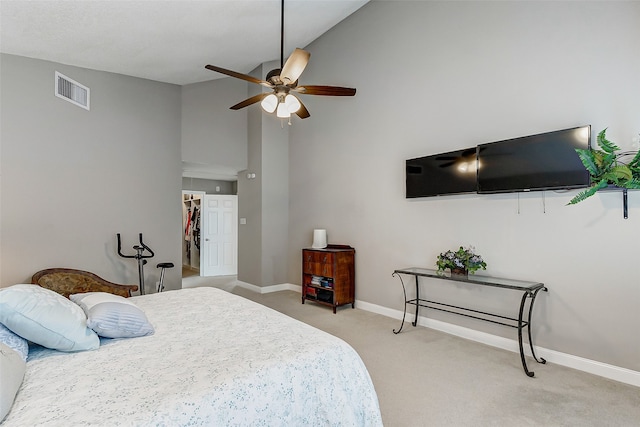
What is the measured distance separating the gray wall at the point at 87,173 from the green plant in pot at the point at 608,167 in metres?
4.94

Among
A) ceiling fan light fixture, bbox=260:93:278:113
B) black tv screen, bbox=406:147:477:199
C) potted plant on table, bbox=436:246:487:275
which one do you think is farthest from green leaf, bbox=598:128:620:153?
ceiling fan light fixture, bbox=260:93:278:113

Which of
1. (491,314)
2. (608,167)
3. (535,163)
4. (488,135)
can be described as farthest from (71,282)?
(608,167)

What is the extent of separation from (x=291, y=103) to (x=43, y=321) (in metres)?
2.44

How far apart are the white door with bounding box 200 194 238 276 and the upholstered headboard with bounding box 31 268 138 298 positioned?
3325 mm

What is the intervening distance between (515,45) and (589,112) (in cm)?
94

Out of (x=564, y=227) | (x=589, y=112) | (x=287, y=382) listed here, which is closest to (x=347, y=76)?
(x=589, y=112)

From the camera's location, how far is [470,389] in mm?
2350

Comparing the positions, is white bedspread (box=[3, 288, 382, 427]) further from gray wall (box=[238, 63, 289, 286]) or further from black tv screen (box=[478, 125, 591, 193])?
gray wall (box=[238, 63, 289, 286])

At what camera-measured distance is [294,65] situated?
8.78ft

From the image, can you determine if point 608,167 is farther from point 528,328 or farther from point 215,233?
point 215,233

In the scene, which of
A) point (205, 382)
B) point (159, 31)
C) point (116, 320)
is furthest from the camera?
point (159, 31)

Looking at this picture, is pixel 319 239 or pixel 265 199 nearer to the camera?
pixel 319 239

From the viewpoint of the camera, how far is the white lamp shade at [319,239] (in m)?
4.88

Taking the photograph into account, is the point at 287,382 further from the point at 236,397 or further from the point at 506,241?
the point at 506,241
